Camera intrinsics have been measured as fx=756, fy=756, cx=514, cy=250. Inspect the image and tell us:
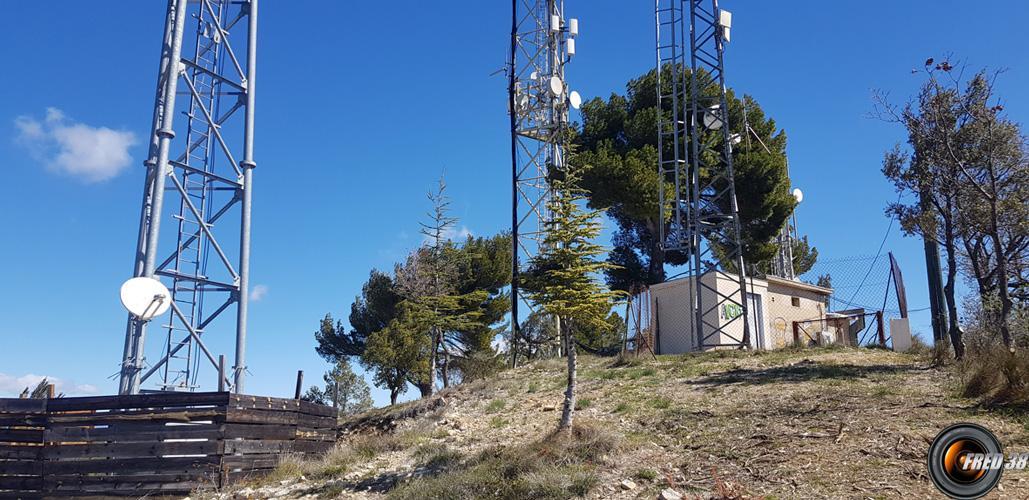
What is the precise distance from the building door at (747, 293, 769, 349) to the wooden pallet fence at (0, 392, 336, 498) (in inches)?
569

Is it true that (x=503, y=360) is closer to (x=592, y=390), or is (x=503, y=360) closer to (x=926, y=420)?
(x=592, y=390)

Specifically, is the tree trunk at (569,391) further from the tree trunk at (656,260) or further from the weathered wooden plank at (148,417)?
the tree trunk at (656,260)

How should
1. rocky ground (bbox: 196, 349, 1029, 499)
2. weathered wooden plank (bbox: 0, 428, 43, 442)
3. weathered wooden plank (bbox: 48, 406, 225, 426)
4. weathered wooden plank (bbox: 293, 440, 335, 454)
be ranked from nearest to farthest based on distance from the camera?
rocky ground (bbox: 196, 349, 1029, 499) < weathered wooden plank (bbox: 48, 406, 225, 426) < weathered wooden plank (bbox: 0, 428, 43, 442) < weathered wooden plank (bbox: 293, 440, 335, 454)

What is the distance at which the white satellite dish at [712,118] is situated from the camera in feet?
69.3

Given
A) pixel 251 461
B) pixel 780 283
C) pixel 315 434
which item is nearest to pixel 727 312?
pixel 780 283

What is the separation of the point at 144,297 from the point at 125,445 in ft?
10.0

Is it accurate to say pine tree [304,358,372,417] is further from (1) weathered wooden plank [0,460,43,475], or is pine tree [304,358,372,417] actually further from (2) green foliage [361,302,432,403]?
(1) weathered wooden plank [0,460,43,475]

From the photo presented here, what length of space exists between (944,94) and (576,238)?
7834 millimetres

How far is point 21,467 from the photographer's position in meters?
10.9

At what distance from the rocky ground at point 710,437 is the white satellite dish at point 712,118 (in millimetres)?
7867

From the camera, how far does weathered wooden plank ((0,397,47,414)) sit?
11195 millimetres

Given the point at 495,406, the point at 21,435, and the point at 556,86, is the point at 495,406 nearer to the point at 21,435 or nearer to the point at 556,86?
the point at 21,435

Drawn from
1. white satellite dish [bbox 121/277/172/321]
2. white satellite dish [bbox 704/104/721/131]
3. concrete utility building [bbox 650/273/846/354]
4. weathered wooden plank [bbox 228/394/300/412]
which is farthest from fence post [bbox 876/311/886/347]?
white satellite dish [bbox 121/277/172/321]

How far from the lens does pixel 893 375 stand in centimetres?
1291
